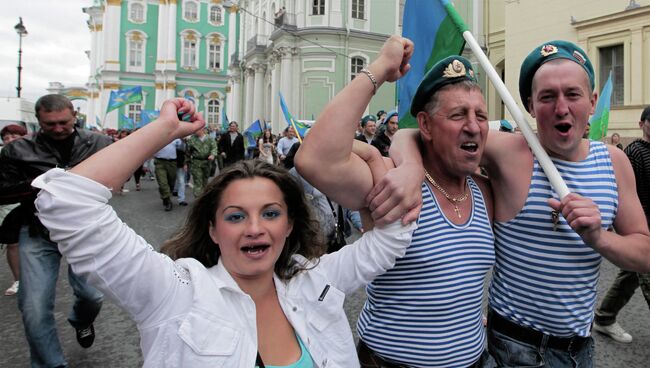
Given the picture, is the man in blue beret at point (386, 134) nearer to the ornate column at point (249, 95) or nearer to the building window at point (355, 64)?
the building window at point (355, 64)

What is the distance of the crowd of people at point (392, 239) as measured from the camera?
1.28 metres

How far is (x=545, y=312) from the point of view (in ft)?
5.63

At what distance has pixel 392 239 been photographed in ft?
4.91

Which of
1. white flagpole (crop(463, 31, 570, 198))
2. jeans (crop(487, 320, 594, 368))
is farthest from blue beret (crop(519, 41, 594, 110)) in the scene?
jeans (crop(487, 320, 594, 368))

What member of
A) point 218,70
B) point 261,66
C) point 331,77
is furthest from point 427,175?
point 218,70

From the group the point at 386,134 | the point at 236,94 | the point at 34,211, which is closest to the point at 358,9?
the point at 236,94

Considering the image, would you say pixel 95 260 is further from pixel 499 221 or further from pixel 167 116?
pixel 499 221

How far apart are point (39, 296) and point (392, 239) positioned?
2567 mm

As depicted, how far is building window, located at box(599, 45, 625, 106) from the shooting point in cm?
1548

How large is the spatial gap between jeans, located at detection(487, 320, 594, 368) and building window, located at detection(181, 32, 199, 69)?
161 ft

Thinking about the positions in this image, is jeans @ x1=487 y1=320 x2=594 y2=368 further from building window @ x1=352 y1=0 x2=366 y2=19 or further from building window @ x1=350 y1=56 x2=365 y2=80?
building window @ x1=352 y1=0 x2=366 y2=19

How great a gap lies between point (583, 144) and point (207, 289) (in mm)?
1497

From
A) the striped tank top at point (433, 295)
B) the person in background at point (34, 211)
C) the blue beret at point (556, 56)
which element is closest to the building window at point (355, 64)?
the person in background at point (34, 211)

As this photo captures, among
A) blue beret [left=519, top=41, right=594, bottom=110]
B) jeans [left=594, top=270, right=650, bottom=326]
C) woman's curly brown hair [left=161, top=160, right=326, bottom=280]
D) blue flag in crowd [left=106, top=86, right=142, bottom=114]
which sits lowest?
jeans [left=594, top=270, right=650, bottom=326]
